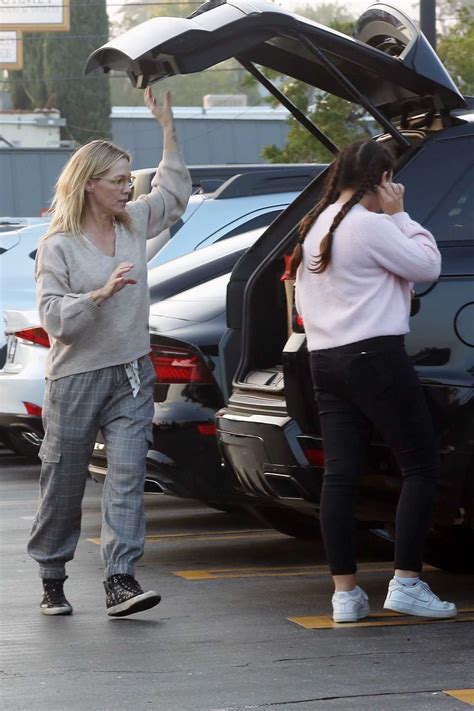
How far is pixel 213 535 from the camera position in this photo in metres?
8.24

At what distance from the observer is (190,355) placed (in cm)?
700

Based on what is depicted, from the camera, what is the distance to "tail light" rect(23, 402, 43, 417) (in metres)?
10.5

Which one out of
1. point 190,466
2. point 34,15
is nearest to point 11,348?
point 190,466

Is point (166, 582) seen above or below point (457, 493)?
below

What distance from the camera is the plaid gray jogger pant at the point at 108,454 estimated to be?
6.05 meters

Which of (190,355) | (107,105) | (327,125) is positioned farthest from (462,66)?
(107,105)

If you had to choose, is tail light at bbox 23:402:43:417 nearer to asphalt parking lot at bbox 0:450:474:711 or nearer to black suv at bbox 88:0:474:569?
asphalt parking lot at bbox 0:450:474:711

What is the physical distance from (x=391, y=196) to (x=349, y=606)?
146 centimetres

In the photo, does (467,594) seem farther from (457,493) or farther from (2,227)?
(2,227)

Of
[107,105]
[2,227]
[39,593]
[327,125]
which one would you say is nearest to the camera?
[39,593]

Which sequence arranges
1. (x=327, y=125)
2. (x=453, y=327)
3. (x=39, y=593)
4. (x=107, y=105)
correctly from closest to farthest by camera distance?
(x=453, y=327) → (x=39, y=593) → (x=327, y=125) → (x=107, y=105)

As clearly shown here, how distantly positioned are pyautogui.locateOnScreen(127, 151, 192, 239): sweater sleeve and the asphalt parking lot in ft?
4.95

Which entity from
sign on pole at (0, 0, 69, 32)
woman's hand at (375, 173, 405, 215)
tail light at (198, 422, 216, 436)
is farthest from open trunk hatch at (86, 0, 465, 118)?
sign on pole at (0, 0, 69, 32)

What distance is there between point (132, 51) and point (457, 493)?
1.93 meters
